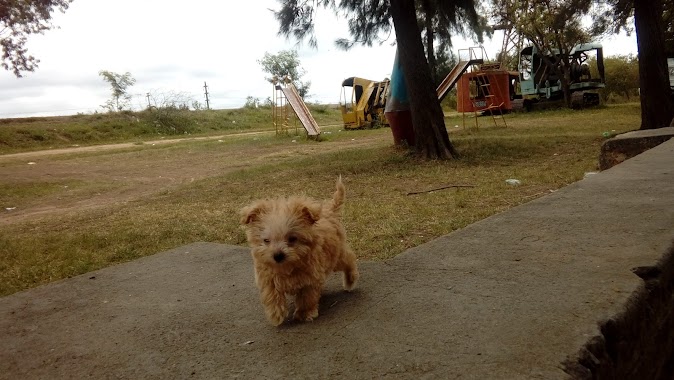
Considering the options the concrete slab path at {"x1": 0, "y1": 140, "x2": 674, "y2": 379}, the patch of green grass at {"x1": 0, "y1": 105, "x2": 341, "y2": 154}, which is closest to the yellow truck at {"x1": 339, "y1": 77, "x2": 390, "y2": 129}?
the patch of green grass at {"x1": 0, "y1": 105, "x2": 341, "y2": 154}

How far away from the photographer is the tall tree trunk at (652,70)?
12055 millimetres

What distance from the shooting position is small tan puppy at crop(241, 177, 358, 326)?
2.49 meters

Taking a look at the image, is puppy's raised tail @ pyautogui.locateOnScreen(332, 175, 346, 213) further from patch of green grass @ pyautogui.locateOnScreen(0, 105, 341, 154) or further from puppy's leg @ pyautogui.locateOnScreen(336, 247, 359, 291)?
patch of green grass @ pyautogui.locateOnScreen(0, 105, 341, 154)

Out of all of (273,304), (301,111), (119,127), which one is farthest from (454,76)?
(119,127)

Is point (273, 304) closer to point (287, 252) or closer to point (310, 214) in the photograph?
point (287, 252)

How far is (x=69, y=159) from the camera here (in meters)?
17.4

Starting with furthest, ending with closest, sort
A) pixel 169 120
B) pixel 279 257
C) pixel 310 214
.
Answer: pixel 169 120
pixel 310 214
pixel 279 257

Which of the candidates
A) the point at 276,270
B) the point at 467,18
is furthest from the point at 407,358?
the point at 467,18

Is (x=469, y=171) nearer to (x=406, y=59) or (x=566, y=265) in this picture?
(x=406, y=59)

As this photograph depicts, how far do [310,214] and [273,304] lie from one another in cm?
47

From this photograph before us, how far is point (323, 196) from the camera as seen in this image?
24.9 feet

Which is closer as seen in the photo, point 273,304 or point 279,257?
point 279,257

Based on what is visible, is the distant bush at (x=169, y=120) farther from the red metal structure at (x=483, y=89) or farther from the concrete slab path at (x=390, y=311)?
the concrete slab path at (x=390, y=311)

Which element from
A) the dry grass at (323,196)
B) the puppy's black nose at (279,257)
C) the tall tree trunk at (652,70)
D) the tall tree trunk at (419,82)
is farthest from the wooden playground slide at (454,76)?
the puppy's black nose at (279,257)
